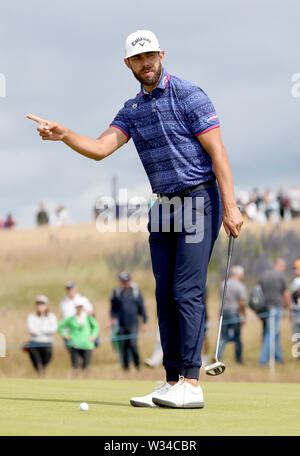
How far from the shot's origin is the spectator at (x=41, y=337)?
53.0 feet

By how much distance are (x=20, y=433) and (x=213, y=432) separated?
888 millimetres

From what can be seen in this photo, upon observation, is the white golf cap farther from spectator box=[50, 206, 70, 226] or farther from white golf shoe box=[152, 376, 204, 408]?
spectator box=[50, 206, 70, 226]

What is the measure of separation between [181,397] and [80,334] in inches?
403

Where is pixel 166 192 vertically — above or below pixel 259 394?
above

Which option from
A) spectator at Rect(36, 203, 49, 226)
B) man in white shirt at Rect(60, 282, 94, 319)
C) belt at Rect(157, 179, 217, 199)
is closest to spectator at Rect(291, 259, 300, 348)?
man in white shirt at Rect(60, 282, 94, 319)

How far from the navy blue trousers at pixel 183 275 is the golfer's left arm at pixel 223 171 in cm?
17

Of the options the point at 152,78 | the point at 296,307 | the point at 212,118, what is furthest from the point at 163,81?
the point at 296,307

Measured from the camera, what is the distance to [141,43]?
5711mm

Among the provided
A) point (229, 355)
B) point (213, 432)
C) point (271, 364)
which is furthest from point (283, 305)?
point (213, 432)

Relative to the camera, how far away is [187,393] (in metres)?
5.75

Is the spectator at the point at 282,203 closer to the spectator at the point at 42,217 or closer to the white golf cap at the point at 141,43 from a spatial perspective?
the spectator at the point at 42,217

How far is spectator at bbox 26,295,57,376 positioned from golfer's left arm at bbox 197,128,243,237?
10.7m

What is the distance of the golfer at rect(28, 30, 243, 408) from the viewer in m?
5.77
